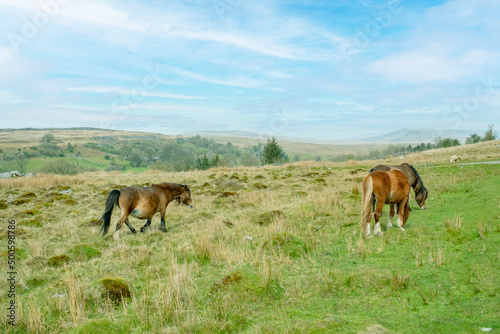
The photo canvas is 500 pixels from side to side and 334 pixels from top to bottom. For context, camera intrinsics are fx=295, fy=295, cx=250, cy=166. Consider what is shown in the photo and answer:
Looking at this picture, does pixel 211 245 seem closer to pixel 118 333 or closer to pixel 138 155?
pixel 118 333

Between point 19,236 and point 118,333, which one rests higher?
point 118,333

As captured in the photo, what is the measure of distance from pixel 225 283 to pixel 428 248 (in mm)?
4575

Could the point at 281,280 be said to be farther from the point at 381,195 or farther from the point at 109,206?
the point at 109,206

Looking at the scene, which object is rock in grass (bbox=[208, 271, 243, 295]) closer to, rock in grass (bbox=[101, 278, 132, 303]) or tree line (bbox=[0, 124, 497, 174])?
rock in grass (bbox=[101, 278, 132, 303])

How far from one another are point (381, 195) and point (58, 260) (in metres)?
8.73

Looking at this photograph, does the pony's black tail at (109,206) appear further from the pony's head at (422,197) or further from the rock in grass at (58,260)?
the pony's head at (422,197)

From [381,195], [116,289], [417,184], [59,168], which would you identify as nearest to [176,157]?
[59,168]

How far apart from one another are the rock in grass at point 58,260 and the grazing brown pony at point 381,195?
25.9ft

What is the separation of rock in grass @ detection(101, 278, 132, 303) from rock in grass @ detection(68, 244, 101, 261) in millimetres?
2842

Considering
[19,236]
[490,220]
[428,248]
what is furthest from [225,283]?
[19,236]

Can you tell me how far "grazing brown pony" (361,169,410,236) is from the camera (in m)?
8.05

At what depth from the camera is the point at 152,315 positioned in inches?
170

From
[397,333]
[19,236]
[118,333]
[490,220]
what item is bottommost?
[19,236]

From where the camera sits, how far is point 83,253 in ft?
26.3
